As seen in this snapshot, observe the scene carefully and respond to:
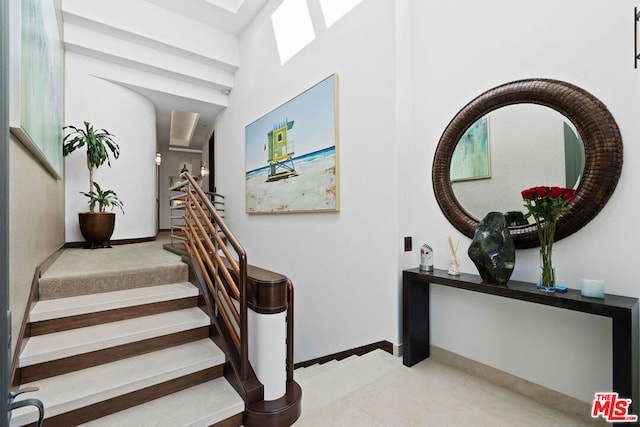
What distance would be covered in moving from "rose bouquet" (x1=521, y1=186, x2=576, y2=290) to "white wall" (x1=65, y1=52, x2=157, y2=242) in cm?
570

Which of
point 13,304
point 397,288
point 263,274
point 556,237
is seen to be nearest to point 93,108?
point 13,304

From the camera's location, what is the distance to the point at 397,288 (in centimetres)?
242

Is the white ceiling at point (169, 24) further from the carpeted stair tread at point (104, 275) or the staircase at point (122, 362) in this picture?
the staircase at point (122, 362)

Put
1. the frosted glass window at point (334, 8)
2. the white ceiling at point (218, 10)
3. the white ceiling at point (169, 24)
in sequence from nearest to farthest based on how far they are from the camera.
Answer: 1. the frosted glass window at point (334, 8)
2. the white ceiling at point (169, 24)
3. the white ceiling at point (218, 10)

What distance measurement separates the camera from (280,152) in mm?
3910

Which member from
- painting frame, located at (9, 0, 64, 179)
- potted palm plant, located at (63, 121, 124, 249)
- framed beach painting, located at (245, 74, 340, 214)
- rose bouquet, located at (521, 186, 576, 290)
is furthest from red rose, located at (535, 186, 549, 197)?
potted palm plant, located at (63, 121, 124, 249)

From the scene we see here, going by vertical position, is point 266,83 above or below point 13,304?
above

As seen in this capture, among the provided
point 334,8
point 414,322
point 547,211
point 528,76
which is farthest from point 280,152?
point 547,211

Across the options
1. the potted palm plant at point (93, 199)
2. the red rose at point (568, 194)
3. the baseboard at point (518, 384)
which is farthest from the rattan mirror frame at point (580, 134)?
the potted palm plant at point (93, 199)

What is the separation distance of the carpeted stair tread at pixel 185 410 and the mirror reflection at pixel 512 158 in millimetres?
2067

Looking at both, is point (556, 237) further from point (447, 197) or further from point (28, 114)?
point (28, 114)

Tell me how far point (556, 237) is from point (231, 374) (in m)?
2.23

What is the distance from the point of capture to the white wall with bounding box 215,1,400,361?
253 centimetres

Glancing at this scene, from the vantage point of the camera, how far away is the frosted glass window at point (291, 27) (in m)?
3.53
